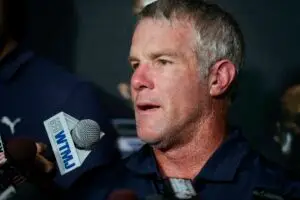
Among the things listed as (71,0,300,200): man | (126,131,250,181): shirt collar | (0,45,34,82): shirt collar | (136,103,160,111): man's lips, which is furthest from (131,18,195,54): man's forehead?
(0,45,34,82): shirt collar

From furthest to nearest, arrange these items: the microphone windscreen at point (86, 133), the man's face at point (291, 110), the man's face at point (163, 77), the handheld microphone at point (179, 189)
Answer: the man's face at point (291, 110) < the man's face at point (163, 77) < the microphone windscreen at point (86, 133) < the handheld microphone at point (179, 189)

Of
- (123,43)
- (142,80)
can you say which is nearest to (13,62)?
(123,43)

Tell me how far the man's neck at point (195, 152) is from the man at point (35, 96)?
0.64 feet

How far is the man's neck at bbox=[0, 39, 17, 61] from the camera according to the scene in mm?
1144

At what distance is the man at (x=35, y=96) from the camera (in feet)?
3.73

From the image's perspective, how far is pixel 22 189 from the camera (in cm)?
65

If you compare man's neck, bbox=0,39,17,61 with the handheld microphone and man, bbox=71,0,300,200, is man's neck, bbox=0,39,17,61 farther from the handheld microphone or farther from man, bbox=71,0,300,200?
the handheld microphone

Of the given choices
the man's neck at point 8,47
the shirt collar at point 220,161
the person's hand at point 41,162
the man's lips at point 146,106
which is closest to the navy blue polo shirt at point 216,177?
the shirt collar at point 220,161

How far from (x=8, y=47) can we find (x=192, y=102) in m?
0.46

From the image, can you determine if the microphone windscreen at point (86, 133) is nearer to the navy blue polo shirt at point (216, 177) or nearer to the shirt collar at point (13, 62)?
the navy blue polo shirt at point (216, 177)

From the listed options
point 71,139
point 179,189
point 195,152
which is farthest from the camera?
point 195,152

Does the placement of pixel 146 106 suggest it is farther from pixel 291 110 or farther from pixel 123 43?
pixel 291 110

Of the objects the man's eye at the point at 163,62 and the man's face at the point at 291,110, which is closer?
the man's eye at the point at 163,62

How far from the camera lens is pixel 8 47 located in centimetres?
115
